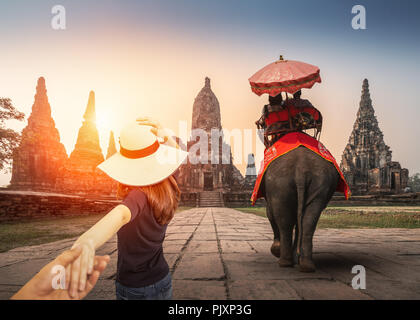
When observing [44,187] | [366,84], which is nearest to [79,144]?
[44,187]

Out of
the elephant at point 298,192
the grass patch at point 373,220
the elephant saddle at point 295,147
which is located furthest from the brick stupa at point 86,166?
the elephant at point 298,192

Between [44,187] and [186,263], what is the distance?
2952cm

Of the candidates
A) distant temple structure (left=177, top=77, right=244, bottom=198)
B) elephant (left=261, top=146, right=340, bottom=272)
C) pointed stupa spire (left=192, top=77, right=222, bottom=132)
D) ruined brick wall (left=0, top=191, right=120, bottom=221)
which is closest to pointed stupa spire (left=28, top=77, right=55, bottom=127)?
distant temple structure (left=177, top=77, right=244, bottom=198)

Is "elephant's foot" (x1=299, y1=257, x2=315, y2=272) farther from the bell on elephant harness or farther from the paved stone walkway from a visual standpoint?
the bell on elephant harness

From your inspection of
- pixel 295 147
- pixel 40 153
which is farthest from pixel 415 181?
pixel 295 147

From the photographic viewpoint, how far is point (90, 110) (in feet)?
104

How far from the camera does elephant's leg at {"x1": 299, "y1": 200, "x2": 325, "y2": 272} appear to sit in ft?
7.60

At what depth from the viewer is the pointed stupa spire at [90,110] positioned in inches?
1233

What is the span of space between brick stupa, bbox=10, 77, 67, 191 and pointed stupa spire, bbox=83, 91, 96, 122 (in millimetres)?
3942

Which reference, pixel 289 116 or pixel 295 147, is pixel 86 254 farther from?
pixel 289 116

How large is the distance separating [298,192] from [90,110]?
3391 centimetres

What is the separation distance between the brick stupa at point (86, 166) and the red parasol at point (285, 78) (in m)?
27.2

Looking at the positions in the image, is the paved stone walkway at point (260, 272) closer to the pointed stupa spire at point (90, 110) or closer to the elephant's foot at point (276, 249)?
the elephant's foot at point (276, 249)
